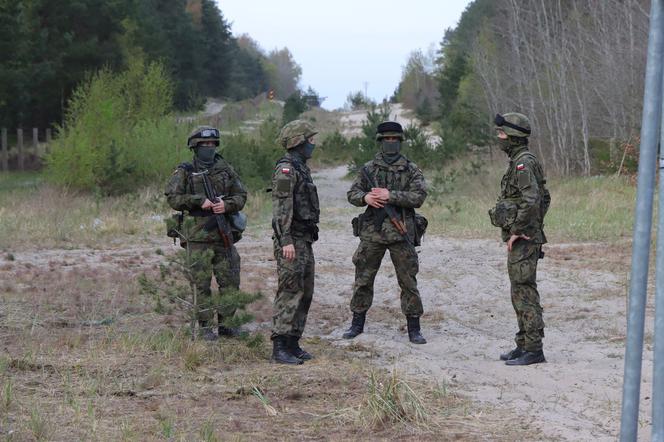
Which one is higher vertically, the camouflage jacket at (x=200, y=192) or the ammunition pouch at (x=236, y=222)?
the camouflage jacket at (x=200, y=192)

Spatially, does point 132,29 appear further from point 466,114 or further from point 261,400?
point 261,400

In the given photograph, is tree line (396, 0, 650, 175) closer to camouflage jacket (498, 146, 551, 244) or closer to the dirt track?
the dirt track

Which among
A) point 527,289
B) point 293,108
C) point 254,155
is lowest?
point 527,289

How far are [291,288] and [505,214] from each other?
179 centimetres

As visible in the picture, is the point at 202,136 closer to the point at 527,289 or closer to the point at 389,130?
the point at 389,130

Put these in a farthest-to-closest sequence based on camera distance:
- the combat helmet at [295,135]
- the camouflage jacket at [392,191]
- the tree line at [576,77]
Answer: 1. the tree line at [576,77]
2. the camouflage jacket at [392,191]
3. the combat helmet at [295,135]

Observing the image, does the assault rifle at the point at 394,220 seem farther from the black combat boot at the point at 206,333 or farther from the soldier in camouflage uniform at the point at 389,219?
the black combat boot at the point at 206,333

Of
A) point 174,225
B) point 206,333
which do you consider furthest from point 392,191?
point 206,333

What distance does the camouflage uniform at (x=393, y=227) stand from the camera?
8.09m

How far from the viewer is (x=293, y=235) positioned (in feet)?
24.4

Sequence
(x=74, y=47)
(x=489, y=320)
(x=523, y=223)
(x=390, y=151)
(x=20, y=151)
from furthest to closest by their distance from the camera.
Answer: (x=74, y=47), (x=20, y=151), (x=489, y=320), (x=390, y=151), (x=523, y=223)

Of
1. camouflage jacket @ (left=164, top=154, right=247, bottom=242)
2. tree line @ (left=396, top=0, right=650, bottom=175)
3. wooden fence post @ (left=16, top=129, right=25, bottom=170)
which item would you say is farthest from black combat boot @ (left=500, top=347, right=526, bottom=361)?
wooden fence post @ (left=16, top=129, right=25, bottom=170)

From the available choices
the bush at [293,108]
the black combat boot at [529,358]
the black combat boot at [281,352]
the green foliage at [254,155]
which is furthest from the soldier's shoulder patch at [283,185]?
the bush at [293,108]

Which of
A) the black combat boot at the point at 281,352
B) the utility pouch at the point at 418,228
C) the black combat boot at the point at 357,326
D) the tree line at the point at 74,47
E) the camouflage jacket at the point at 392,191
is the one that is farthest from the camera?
the tree line at the point at 74,47
